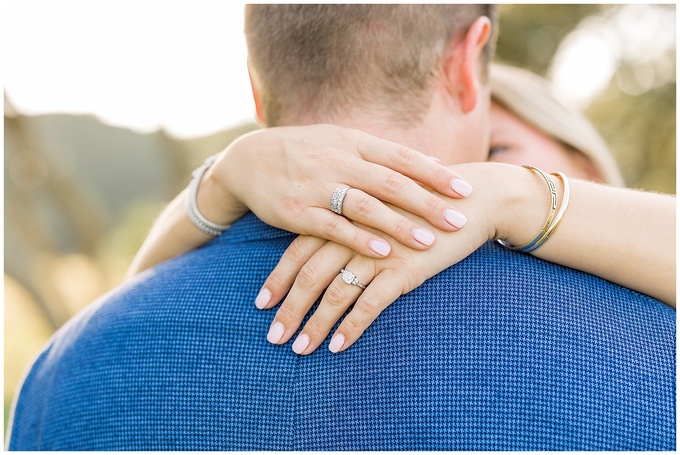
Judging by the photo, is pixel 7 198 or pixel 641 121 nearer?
pixel 7 198

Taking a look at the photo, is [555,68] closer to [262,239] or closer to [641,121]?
[641,121]

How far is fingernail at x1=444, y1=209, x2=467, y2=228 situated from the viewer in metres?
1.31

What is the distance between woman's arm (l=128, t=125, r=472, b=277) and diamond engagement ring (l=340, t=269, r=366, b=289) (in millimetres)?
54

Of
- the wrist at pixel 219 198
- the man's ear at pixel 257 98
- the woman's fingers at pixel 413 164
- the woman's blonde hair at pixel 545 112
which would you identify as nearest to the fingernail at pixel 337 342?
the woman's fingers at pixel 413 164

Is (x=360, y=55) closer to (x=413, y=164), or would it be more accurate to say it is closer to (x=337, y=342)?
(x=413, y=164)

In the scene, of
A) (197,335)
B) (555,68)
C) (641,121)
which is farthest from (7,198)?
(641,121)

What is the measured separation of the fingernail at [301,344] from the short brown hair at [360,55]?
1.76ft

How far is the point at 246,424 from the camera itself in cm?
132

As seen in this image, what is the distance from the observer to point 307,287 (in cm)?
138

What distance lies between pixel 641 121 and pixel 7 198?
34.9 ft

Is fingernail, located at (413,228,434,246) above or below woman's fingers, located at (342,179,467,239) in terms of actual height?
below

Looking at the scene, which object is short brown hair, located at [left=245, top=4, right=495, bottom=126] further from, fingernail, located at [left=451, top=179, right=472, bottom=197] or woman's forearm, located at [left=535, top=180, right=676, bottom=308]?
woman's forearm, located at [left=535, top=180, right=676, bottom=308]

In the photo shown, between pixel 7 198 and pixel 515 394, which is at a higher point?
pixel 515 394

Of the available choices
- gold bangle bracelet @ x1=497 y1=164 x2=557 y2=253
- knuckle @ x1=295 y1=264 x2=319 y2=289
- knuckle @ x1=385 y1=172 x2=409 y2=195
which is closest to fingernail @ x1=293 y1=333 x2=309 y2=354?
knuckle @ x1=295 y1=264 x2=319 y2=289
